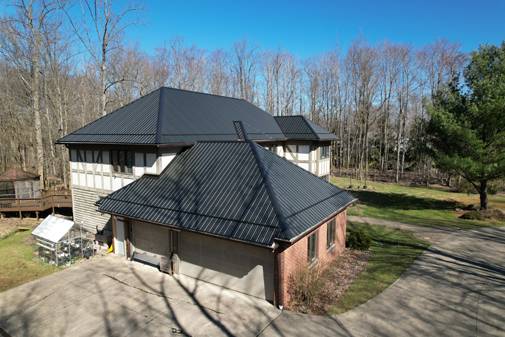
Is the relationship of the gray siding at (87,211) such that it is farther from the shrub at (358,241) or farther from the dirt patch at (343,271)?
the shrub at (358,241)

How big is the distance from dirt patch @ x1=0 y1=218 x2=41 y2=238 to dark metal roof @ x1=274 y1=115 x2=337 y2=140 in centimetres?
1696

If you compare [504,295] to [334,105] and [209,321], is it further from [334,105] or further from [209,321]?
[334,105]

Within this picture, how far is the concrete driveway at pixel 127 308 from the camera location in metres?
8.36

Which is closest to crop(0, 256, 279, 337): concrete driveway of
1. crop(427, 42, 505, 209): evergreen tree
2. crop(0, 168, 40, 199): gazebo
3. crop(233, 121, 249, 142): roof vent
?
crop(233, 121, 249, 142): roof vent

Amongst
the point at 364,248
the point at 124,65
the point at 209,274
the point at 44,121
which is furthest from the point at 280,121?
the point at 44,121

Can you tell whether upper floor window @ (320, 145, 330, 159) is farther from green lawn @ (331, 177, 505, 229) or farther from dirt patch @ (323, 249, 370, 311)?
dirt patch @ (323, 249, 370, 311)

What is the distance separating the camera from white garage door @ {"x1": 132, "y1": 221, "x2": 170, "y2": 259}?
11859 mm

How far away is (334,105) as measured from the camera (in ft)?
151

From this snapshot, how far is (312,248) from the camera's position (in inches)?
444

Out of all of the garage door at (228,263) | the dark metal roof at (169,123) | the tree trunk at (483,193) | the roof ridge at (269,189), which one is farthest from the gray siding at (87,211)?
the tree trunk at (483,193)

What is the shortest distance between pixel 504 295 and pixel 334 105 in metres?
38.5

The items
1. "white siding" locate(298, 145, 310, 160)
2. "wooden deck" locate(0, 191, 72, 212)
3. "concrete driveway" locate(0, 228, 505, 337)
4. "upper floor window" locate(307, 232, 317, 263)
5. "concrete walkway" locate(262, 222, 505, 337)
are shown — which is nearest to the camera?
"concrete walkway" locate(262, 222, 505, 337)

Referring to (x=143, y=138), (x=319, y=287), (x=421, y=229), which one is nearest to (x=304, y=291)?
(x=319, y=287)

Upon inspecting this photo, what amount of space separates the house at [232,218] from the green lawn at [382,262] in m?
1.56
